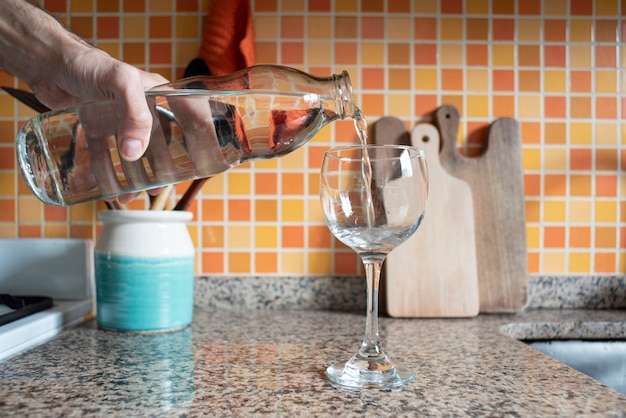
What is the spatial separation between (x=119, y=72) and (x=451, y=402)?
45 centimetres

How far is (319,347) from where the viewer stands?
76cm

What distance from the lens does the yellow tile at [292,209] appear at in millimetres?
1078

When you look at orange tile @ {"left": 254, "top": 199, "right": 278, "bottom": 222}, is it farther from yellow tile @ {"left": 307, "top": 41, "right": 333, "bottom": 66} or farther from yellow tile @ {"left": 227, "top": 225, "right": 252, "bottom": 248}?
yellow tile @ {"left": 307, "top": 41, "right": 333, "bottom": 66}

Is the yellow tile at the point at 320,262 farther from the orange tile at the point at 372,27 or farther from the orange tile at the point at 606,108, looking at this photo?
the orange tile at the point at 606,108

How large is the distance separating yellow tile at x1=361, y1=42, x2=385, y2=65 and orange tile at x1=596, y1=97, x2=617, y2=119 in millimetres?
434

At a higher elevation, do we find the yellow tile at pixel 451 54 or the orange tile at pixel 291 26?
the orange tile at pixel 291 26

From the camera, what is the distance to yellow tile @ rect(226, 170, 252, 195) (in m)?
1.08

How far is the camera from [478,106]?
1099mm

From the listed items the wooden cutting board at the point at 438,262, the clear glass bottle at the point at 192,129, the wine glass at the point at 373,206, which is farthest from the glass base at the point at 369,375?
the wooden cutting board at the point at 438,262

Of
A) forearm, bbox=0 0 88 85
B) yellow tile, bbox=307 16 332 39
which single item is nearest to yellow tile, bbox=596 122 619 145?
yellow tile, bbox=307 16 332 39

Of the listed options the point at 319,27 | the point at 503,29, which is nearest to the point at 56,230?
the point at 319,27

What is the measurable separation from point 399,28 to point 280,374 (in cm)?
74

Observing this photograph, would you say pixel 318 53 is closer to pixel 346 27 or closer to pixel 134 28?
pixel 346 27

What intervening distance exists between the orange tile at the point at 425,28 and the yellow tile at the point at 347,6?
12 centimetres
